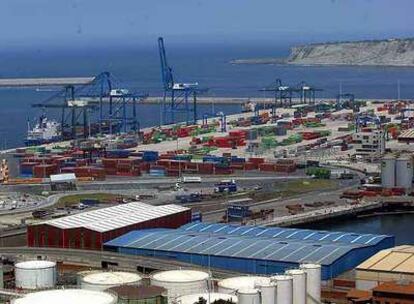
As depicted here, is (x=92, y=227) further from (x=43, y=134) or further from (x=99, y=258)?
(x=43, y=134)

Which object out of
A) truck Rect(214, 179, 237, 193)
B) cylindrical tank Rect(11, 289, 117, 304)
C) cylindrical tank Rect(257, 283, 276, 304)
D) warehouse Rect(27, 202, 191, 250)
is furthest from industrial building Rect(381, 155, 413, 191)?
cylindrical tank Rect(11, 289, 117, 304)

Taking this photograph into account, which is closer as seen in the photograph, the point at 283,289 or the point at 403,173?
the point at 283,289

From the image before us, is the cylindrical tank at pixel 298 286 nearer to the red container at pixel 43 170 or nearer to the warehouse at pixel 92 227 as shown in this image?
the warehouse at pixel 92 227

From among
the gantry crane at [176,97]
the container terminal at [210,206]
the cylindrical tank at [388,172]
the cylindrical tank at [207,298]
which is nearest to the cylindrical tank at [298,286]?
the container terminal at [210,206]

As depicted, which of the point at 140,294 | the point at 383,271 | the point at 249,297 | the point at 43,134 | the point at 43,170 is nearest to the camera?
the point at 249,297

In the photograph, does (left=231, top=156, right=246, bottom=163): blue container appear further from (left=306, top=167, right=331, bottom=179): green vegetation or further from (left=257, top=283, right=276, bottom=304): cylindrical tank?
(left=257, top=283, right=276, bottom=304): cylindrical tank

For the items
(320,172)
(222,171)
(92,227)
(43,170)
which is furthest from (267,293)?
(43,170)

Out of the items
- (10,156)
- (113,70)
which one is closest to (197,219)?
(10,156)

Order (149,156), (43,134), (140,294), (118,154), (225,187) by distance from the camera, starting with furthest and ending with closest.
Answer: (43,134) < (118,154) < (149,156) < (225,187) < (140,294)
